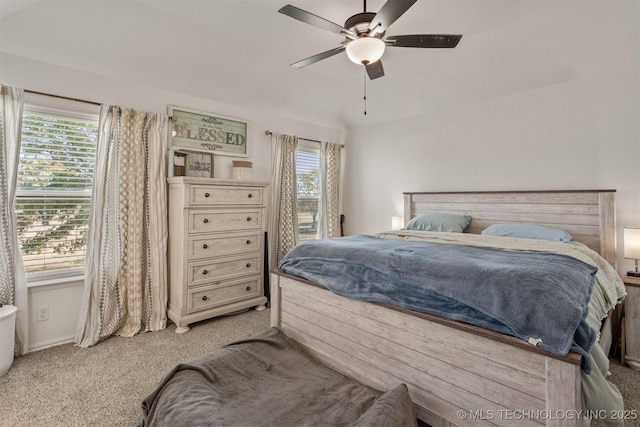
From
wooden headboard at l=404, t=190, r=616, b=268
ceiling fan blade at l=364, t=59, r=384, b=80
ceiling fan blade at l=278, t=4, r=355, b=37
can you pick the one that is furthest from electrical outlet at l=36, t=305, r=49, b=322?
wooden headboard at l=404, t=190, r=616, b=268

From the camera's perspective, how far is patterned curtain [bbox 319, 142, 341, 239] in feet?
15.2

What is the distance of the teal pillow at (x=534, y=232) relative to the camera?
2748 mm

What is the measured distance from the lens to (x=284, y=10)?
1.73 m

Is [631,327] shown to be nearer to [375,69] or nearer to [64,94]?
[375,69]

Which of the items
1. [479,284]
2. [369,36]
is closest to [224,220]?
[369,36]

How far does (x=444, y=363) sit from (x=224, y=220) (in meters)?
2.36

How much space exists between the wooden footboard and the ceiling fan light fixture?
1.54 metres

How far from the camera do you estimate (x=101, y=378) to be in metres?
2.08

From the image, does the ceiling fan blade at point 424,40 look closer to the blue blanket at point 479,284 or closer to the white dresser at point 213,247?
the blue blanket at point 479,284

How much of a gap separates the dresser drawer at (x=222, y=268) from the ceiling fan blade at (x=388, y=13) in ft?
7.85

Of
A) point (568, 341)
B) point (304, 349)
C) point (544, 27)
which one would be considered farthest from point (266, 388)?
point (544, 27)

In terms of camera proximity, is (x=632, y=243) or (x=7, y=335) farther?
(x=632, y=243)

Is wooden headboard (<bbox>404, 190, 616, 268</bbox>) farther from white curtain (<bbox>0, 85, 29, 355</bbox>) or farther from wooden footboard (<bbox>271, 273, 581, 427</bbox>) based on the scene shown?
white curtain (<bbox>0, 85, 29, 355</bbox>)

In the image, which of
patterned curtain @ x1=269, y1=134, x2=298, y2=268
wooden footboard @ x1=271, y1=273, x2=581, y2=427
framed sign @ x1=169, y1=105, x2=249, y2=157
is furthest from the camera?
patterned curtain @ x1=269, y1=134, x2=298, y2=268
